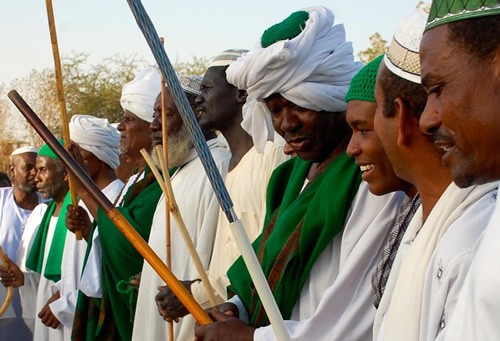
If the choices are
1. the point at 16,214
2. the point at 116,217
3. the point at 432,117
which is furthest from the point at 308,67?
the point at 16,214

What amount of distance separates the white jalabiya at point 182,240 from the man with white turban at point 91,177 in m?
1.20

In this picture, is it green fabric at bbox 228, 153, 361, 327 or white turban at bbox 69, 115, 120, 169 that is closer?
green fabric at bbox 228, 153, 361, 327

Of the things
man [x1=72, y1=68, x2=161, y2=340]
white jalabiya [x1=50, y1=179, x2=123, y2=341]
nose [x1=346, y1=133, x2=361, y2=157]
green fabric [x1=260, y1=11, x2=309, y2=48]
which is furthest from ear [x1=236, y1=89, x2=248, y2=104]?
white jalabiya [x1=50, y1=179, x2=123, y2=341]

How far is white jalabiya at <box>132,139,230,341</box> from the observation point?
5348mm

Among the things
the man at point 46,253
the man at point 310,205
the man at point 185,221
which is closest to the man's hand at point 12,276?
the man at point 46,253

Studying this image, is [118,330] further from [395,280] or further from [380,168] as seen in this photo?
[395,280]

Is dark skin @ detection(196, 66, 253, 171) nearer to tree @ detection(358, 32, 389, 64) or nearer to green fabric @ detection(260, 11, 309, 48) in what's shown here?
green fabric @ detection(260, 11, 309, 48)

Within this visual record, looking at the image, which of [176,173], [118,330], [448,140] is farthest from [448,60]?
[118,330]

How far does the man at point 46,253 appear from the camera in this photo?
26.1ft

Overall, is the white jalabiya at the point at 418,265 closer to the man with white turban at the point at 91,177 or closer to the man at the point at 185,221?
the man at the point at 185,221

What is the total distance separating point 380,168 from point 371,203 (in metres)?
0.31

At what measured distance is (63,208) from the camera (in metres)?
8.20

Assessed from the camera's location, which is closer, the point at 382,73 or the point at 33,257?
the point at 382,73

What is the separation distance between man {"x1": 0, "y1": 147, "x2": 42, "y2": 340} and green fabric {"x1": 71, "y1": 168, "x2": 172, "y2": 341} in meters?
3.50
